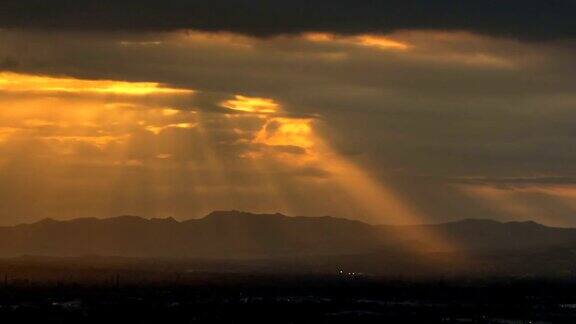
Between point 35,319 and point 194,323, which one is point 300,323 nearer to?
point 194,323

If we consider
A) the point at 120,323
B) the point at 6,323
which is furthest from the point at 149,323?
the point at 6,323

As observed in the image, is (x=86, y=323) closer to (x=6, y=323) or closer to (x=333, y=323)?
(x=6, y=323)

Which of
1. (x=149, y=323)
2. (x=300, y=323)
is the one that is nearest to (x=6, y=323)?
(x=149, y=323)

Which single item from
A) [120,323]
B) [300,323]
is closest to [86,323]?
[120,323]

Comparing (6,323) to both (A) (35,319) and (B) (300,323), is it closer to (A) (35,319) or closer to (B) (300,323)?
(A) (35,319)

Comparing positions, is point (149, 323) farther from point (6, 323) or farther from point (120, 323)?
point (6, 323)
